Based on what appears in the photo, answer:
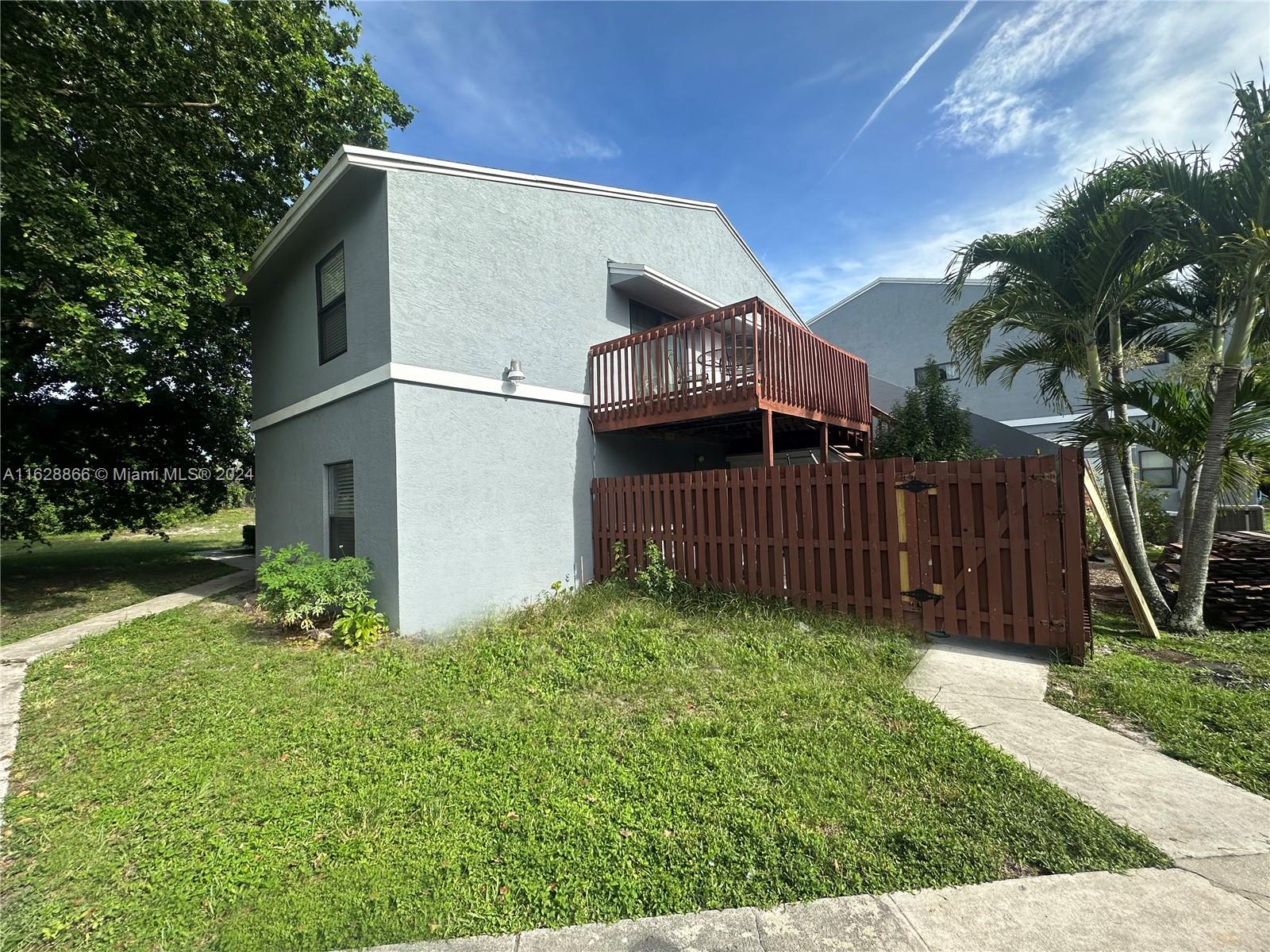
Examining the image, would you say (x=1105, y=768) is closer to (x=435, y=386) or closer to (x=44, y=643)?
(x=435, y=386)

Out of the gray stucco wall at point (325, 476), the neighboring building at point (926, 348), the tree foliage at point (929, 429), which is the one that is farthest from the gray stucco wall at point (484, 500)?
the neighboring building at point (926, 348)

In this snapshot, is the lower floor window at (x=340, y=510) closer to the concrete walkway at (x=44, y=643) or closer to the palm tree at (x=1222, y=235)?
the concrete walkway at (x=44, y=643)

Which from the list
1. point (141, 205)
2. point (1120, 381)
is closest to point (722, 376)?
point (1120, 381)

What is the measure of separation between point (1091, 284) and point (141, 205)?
494 inches

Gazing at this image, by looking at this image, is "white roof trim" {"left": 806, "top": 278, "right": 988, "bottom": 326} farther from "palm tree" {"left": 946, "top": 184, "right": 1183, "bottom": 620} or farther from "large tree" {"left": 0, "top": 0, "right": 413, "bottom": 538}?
"large tree" {"left": 0, "top": 0, "right": 413, "bottom": 538}

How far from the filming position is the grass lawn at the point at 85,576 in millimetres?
7258

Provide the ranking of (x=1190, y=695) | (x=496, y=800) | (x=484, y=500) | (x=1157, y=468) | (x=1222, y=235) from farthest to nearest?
(x=1157, y=468) → (x=484, y=500) → (x=1222, y=235) → (x=1190, y=695) → (x=496, y=800)

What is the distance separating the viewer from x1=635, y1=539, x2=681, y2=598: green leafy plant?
646 cm

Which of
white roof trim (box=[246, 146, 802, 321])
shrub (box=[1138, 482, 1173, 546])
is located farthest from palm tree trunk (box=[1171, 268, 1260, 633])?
white roof trim (box=[246, 146, 802, 321])

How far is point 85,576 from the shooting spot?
10.3m

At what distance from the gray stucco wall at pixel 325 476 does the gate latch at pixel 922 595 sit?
17.3 ft

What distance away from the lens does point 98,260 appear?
599 cm

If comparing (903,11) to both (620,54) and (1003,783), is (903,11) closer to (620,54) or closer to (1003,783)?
(620,54)

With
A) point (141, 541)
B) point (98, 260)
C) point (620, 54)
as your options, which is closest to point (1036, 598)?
point (620, 54)
